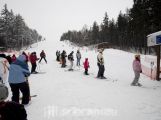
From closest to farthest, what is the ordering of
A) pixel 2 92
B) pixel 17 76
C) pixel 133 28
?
pixel 2 92
pixel 17 76
pixel 133 28

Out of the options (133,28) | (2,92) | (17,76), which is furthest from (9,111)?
(133,28)

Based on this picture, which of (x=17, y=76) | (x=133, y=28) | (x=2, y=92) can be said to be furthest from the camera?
(x=133, y=28)

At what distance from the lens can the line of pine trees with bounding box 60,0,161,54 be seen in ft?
119

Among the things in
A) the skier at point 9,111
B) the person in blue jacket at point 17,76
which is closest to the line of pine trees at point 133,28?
the person in blue jacket at point 17,76

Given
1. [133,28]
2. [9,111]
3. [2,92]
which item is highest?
[133,28]

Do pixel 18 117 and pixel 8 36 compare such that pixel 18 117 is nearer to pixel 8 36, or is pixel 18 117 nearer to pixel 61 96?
pixel 61 96

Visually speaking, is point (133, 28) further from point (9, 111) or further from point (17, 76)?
point (9, 111)

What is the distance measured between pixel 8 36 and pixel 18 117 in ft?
236

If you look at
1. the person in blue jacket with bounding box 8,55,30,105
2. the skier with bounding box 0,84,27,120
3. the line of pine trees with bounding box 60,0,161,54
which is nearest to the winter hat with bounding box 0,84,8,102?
the skier with bounding box 0,84,27,120

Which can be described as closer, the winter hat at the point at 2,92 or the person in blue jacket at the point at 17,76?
the winter hat at the point at 2,92

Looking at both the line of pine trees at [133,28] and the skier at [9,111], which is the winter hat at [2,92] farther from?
the line of pine trees at [133,28]

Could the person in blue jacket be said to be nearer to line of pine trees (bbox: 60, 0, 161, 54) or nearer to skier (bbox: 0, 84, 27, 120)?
skier (bbox: 0, 84, 27, 120)

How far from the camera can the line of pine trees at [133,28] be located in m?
36.1

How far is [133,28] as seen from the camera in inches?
2137
